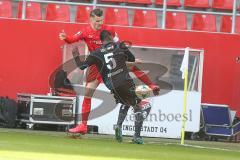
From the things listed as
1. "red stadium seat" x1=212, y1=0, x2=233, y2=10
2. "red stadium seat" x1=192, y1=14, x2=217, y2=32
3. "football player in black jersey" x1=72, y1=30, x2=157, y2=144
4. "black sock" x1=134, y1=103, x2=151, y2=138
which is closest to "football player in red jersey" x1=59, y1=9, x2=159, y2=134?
"football player in black jersey" x1=72, y1=30, x2=157, y2=144

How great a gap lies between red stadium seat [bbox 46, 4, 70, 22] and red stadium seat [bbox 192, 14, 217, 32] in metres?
3.34

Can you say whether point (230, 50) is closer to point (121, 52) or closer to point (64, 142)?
point (121, 52)

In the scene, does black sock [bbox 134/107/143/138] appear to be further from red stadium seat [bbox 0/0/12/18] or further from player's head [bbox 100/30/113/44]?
red stadium seat [bbox 0/0/12/18]

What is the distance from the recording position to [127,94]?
472 inches

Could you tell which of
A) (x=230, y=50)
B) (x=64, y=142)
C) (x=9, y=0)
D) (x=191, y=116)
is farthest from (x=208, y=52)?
(x=64, y=142)

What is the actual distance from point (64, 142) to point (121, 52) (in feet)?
6.17

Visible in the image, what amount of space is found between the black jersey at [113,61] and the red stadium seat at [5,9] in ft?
20.5

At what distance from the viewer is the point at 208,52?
16.8m

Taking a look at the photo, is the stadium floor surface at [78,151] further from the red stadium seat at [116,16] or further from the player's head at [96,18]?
the red stadium seat at [116,16]

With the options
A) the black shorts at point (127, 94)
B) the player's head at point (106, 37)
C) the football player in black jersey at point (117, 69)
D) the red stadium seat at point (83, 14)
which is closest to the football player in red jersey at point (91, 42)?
the player's head at point (106, 37)

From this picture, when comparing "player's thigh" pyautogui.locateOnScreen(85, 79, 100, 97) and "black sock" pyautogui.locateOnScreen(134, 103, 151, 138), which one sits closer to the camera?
"black sock" pyautogui.locateOnScreen(134, 103, 151, 138)

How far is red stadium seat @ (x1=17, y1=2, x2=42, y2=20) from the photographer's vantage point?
17.7 meters

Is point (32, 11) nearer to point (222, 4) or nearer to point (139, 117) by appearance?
point (222, 4)

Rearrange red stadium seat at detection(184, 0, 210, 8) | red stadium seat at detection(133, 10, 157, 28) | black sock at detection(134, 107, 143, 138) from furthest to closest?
red stadium seat at detection(184, 0, 210, 8), red stadium seat at detection(133, 10, 157, 28), black sock at detection(134, 107, 143, 138)
